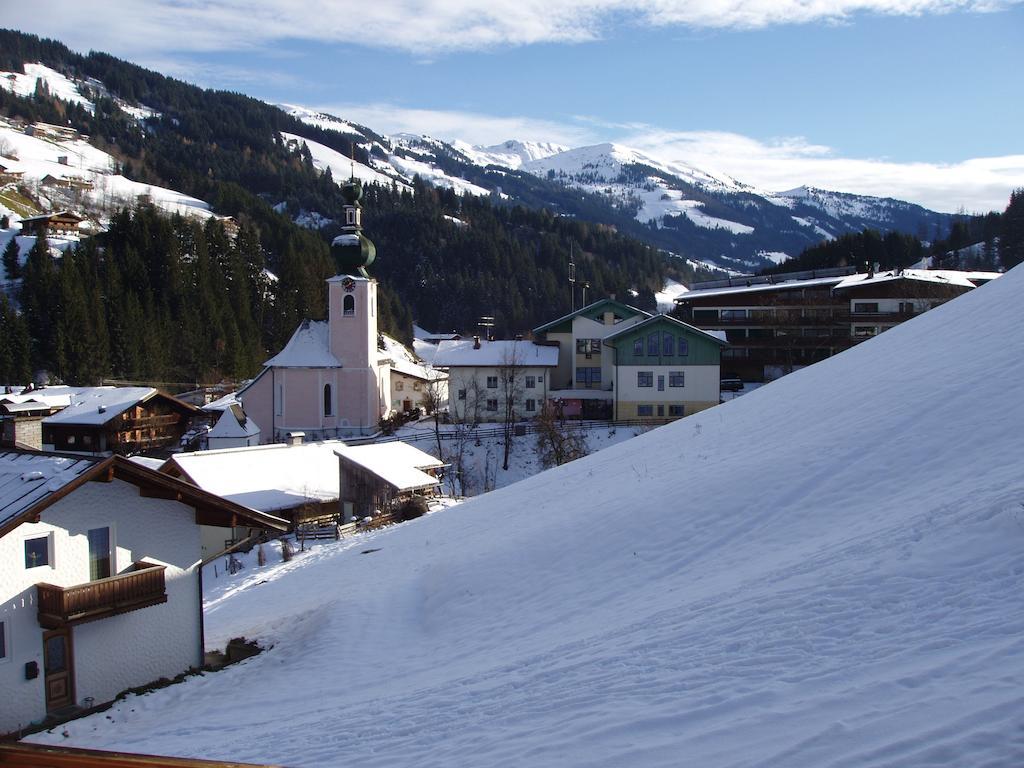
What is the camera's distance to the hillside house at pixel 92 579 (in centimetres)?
1238

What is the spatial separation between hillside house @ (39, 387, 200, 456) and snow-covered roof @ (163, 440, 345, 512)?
60.4 feet

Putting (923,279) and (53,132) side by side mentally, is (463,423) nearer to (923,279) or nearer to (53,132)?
(923,279)

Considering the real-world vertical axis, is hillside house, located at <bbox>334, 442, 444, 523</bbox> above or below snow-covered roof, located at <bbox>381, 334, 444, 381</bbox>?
below

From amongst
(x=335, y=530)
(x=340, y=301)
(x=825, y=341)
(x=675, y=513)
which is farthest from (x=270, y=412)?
(x=675, y=513)

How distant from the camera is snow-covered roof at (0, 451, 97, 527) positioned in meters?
12.5

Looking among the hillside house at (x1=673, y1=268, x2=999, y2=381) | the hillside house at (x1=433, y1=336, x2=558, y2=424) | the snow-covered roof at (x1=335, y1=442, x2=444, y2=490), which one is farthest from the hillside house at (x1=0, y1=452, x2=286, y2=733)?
the hillside house at (x1=673, y1=268, x2=999, y2=381)

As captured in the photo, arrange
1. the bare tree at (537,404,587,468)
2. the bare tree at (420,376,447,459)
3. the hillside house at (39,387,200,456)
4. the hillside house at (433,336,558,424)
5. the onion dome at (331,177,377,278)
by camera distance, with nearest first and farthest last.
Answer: the bare tree at (537,404,587,468) < the hillside house at (39,387,200,456) < the hillside house at (433,336,558,424) < the onion dome at (331,177,377,278) < the bare tree at (420,376,447,459)

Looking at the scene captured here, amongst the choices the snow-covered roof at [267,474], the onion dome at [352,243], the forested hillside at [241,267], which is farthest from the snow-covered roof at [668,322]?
the forested hillside at [241,267]

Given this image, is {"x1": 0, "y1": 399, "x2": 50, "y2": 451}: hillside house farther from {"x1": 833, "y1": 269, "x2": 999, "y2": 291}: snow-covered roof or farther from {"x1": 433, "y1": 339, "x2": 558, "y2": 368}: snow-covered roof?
{"x1": 833, "y1": 269, "x2": 999, "y2": 291}: snow-covered roof

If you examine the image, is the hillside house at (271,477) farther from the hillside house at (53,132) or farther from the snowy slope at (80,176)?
the hillside house at (53,132)

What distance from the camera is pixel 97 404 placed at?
5088 centimetres

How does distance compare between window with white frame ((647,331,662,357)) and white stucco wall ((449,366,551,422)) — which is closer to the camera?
window with white frame ((647,331,662,357))

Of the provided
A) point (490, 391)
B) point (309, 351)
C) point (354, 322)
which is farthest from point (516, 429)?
point (309, 351)

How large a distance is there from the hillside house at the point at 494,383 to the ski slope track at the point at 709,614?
32097mm
